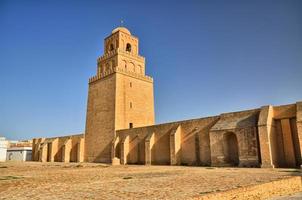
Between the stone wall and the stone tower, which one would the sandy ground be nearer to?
the stone tower

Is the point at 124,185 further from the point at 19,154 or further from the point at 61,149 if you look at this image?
the point at 19,154

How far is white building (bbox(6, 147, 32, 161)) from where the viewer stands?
134 feet

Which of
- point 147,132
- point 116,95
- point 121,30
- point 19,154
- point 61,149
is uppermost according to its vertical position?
point 121,30

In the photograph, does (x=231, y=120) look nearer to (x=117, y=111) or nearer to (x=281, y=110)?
(x=281, y=110)

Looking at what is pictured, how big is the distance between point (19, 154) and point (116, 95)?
24052 millimetres

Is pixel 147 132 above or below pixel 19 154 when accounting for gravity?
above

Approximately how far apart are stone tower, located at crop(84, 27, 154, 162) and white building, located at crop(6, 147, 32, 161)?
16542mm

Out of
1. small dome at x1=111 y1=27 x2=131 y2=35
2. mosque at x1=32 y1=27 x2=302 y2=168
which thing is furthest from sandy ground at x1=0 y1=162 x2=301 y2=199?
small dome at x1=111 y1=27 x2=131 y2=35

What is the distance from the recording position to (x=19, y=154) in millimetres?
41219

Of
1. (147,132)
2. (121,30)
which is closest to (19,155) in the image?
(121,30)

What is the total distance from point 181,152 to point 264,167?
718cm

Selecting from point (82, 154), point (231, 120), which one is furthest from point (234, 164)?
point (82, 154)

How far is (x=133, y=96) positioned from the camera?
29.0m

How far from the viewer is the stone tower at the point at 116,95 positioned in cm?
2772
